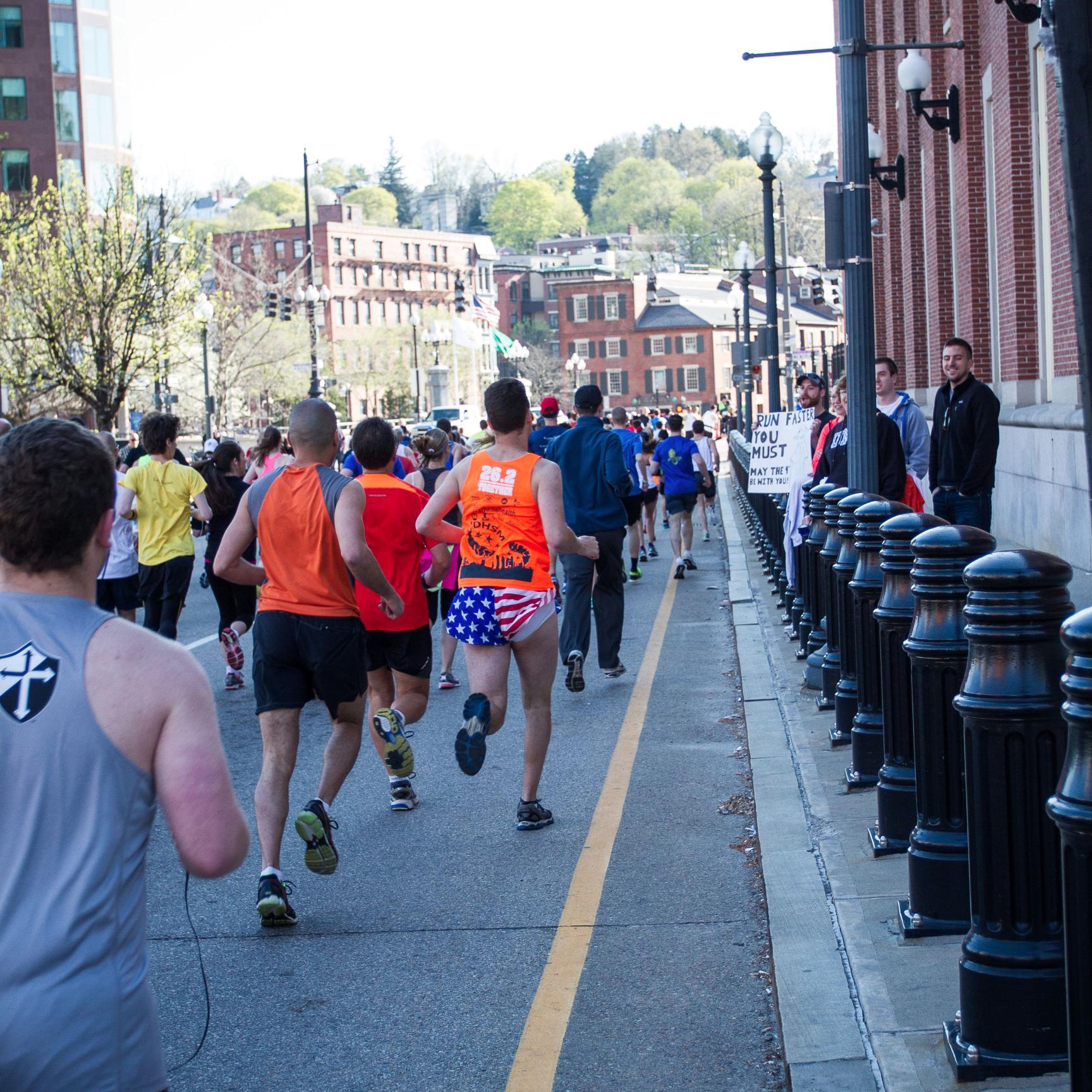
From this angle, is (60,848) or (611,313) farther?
(611,313)

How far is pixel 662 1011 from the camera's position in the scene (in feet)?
15.9

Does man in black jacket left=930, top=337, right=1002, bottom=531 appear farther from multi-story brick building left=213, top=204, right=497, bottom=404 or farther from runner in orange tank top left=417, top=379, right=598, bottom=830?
multi-story brick building left=213, top=204, right=497, bottom=404

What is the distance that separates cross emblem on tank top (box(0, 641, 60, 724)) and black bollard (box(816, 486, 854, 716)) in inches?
239

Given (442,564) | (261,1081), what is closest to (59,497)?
(261,1081)

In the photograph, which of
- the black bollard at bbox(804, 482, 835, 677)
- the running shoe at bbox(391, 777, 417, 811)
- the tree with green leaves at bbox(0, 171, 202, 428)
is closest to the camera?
the running shoe at bbox(391, 777, 417, 811)

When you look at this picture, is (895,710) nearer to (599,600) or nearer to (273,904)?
(273,904)

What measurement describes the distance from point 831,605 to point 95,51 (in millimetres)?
73401

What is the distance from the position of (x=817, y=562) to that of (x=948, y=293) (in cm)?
1619

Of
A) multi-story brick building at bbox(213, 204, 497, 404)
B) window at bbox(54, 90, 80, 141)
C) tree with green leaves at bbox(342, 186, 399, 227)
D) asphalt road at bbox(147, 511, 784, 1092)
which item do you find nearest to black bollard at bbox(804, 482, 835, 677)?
asphalt road at bbox(147, 511, 784, 1092)

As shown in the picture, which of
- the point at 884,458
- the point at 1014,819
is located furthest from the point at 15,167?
the point at 1014,819

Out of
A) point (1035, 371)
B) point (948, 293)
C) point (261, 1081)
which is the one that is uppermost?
point (948, 293)

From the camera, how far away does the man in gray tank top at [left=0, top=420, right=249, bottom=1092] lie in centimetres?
243

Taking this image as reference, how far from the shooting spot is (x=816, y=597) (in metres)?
10.5

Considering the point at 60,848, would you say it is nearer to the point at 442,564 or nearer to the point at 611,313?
the point at 442,564
